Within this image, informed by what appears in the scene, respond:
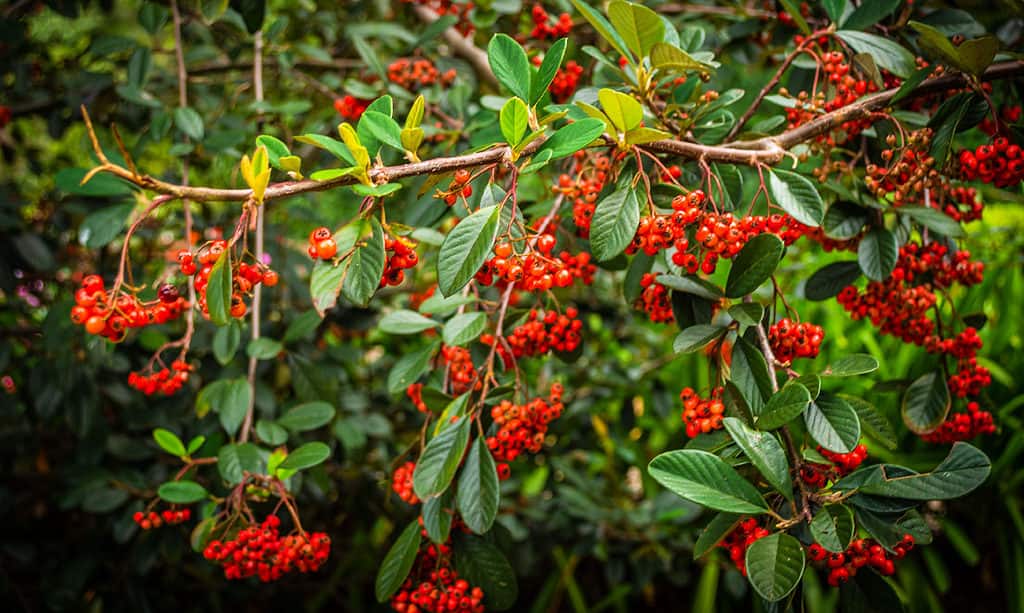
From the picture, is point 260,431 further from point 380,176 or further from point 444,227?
point 380,176

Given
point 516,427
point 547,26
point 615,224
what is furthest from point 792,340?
point 547,26

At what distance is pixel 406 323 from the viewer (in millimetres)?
1206

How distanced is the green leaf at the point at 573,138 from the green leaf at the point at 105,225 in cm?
103

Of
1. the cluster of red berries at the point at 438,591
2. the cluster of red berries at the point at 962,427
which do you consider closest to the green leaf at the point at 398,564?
the cluster of red berries at the point at 438,591

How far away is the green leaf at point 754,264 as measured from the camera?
0.79m

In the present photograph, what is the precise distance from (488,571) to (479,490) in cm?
15

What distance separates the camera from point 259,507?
147 centimetres

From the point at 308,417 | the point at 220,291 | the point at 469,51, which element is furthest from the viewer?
the point at 469,51

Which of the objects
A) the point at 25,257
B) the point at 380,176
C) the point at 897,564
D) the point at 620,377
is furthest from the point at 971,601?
the point at 25,257


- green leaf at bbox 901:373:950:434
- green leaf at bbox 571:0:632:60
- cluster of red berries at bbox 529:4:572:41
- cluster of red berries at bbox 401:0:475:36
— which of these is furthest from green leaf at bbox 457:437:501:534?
cluster of red berries at bbox 401:0:475:36

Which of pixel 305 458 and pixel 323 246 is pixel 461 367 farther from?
pixel 323 246

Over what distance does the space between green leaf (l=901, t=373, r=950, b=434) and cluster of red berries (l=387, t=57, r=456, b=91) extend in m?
1.16

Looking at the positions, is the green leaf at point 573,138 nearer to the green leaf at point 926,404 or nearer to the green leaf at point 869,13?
the green leaf at point 869,13

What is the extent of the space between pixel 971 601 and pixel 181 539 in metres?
2.27
